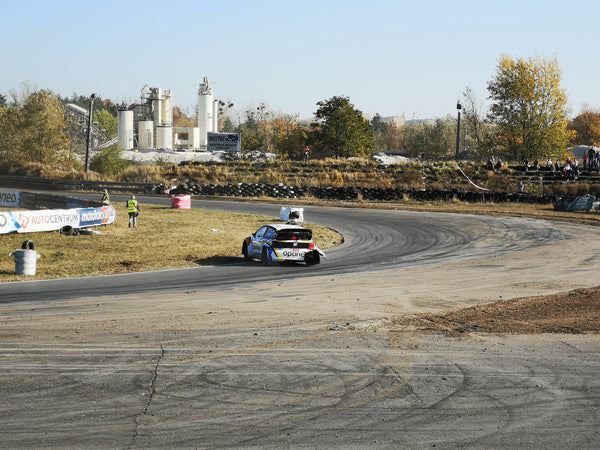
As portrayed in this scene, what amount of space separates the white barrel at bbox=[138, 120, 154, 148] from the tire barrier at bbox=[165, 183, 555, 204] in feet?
166

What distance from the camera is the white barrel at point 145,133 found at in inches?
4146

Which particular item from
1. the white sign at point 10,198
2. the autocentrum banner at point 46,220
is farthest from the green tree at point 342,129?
the autocentrum banner at point 46,220

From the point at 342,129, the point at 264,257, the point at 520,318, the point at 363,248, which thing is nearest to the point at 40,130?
the point at 342,129

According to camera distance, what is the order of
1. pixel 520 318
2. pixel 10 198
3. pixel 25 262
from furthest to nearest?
1. pixel 10 198
2. pixel 25 262
3. pixel 520 318

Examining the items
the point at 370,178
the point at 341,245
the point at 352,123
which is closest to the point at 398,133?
the point at 352,123

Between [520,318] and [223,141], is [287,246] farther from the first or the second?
[223,141]

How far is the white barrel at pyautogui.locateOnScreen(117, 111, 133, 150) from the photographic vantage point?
102 metres

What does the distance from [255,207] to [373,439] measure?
39639 millimetres

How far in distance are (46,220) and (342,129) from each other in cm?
5484

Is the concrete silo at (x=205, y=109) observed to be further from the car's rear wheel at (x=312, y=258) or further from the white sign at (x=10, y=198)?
the car's rear wheel at (x=312, y=258)

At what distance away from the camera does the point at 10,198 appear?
40.9 meters

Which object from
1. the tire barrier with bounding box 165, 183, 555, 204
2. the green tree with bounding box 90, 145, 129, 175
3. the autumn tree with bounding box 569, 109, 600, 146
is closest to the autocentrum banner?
the tire barrier with bounding box 165, 183, 555, 204

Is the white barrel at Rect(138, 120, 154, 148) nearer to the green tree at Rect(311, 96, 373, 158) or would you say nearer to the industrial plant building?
the industrial plant building

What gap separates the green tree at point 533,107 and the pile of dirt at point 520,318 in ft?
172
